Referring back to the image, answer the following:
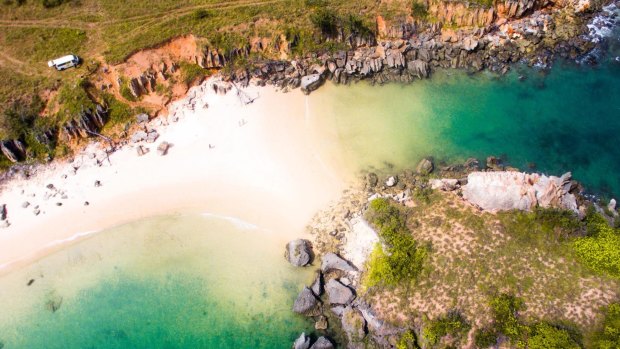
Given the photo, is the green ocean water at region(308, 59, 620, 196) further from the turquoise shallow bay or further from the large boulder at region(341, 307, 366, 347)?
the large boulder at region(341, 307, 366, 347)

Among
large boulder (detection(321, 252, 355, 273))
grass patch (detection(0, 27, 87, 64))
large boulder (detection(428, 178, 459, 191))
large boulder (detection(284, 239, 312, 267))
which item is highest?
grass patch (detection(0, 27, 87, 64))

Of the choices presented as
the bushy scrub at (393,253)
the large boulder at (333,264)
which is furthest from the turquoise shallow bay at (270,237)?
the bushy scrub at (393,253)

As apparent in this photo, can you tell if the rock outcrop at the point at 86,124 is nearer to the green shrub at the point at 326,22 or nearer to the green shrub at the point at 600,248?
the green shrub at the point at 326,22

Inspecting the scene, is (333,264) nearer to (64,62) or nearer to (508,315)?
(508,315)

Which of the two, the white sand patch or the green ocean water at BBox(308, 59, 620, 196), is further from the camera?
the green ocean water at BBox(308, 59, 620, 196)

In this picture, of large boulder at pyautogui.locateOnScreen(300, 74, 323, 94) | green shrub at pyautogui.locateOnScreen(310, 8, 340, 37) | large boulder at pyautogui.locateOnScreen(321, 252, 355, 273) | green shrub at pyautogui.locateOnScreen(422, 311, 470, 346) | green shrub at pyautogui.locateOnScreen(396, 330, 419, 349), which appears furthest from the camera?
green shrub at pyautogui.locateOnScreen(310, 8, 340, 37)

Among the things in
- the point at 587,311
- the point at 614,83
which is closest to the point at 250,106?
the point at 587,311

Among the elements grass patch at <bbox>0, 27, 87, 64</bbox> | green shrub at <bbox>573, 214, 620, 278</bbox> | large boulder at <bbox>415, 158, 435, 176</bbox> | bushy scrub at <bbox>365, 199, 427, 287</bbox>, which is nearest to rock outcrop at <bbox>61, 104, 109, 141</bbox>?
grass patch at <bbox>0, 27, 87, 64</bbox>

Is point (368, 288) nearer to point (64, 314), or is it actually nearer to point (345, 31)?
point (64, 314)
